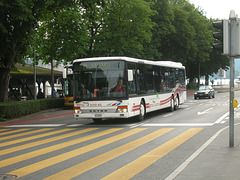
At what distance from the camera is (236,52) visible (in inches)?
379

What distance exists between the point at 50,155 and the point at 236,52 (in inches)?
205

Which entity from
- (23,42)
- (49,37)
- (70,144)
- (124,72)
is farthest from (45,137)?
(49,37)

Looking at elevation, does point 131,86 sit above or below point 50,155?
above

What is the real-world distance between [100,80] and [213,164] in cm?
972

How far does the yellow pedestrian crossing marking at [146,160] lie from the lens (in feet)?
23.5

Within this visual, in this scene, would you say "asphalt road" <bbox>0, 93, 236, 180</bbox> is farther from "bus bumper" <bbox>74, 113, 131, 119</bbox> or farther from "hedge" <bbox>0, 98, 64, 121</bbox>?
"hedge" <bbox>0, 98, 64, 121</bbox>

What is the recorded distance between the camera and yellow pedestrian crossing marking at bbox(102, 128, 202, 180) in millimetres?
7171

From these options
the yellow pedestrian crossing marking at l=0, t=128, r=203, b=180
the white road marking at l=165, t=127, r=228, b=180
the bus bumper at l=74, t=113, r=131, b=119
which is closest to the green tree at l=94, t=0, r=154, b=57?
the bus bumper at l=74, t=113, r=131, b=119

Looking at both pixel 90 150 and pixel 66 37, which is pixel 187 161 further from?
pixel 66 37

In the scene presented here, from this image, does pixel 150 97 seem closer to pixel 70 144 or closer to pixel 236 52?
pixel 70 144

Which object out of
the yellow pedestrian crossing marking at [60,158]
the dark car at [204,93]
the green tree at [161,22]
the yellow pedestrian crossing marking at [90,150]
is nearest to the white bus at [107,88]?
the yellow pedestrian crossing marking at [90,150]

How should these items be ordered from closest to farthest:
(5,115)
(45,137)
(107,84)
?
(45,137), (107,84), (5,115)


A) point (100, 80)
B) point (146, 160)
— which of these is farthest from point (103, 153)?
point (100, 80)

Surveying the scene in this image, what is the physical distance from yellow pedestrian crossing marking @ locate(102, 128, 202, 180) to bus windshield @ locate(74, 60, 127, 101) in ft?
16.5
